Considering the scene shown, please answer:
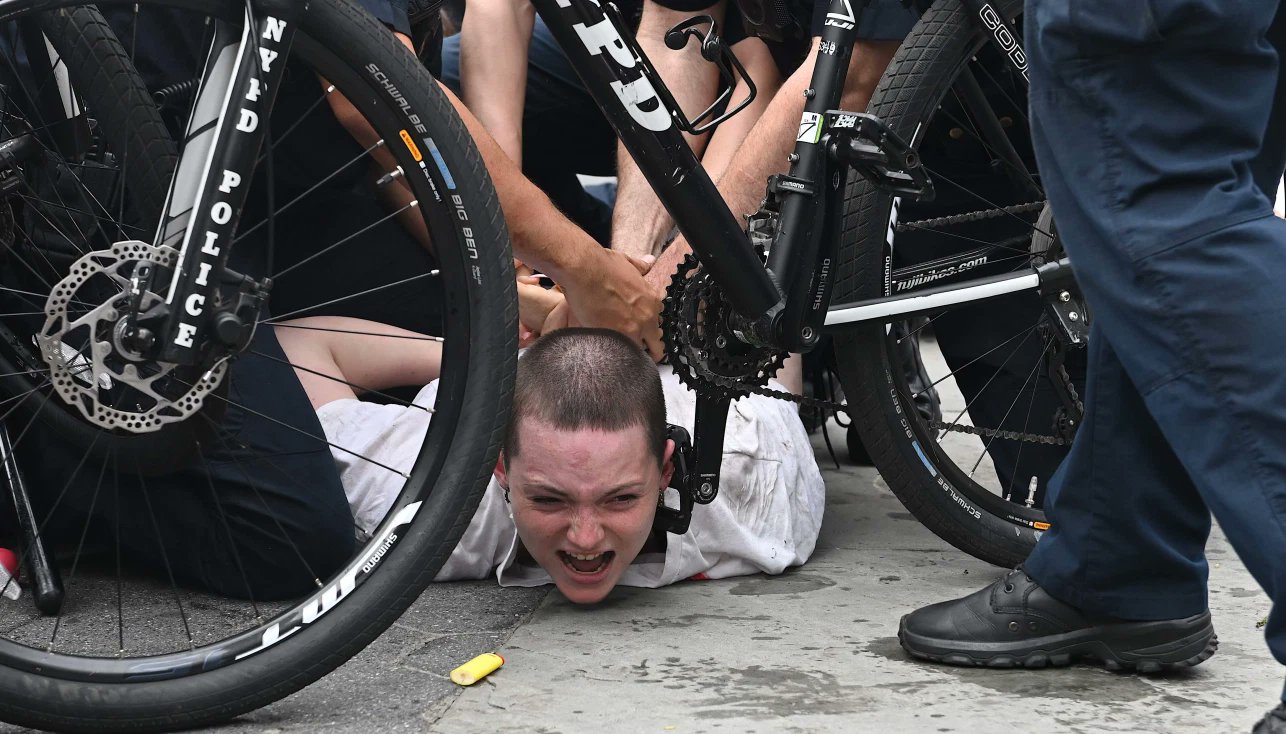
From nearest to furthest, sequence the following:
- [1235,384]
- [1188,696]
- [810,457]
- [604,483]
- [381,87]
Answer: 1. [1235,384]
2. [381,87]
3. [1188,696]
4. [604,483]
5. [810,457]

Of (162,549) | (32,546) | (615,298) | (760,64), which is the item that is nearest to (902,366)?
(615,298)

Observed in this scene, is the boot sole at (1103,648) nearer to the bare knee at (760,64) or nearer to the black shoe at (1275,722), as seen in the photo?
the black shoe at (1275,722)

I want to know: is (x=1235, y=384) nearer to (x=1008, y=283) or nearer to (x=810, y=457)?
(x=1008, y=283)

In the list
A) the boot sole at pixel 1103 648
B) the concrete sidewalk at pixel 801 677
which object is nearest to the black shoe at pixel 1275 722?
the concrete sidewalk at pixel 801 677

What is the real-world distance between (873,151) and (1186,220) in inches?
32.8

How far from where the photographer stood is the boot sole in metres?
1.98

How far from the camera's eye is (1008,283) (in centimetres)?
250

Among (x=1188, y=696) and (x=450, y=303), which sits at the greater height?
(x=450, y=303)

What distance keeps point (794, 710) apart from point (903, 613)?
21.1 inches

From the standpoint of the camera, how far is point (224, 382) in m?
1.95

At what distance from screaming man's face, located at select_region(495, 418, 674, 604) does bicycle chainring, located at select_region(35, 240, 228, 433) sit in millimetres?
601

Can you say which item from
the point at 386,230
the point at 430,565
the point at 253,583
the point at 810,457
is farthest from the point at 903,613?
the point at 386,230

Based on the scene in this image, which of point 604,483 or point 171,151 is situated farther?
point 604,483

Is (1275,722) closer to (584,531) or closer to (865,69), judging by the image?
(584,531)
